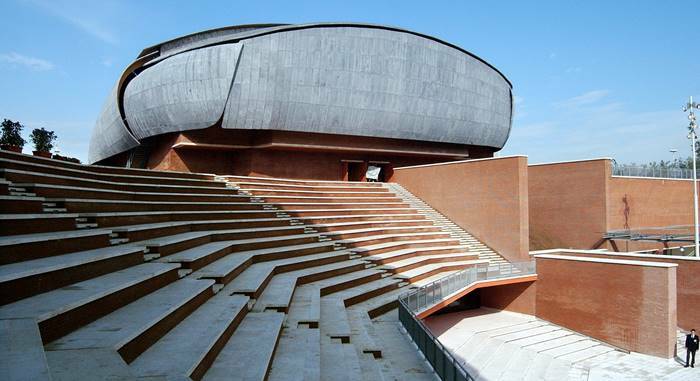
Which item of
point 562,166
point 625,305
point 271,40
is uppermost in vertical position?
point 271,40

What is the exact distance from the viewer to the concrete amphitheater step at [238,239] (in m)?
8.17

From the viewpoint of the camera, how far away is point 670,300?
15.0m

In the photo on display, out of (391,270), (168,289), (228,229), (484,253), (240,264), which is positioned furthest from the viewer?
(484,253)

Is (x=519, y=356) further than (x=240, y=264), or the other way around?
(x=519, y=356)

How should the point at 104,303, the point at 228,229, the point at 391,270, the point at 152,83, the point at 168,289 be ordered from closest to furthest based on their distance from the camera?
the point at 104,303 → the point at 168,289 → the point at 228,229 → the point at 391,270 → the point at 152,83

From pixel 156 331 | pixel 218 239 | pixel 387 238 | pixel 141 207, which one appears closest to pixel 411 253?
pixel 387 238

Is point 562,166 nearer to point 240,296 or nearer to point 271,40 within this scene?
point 271,40

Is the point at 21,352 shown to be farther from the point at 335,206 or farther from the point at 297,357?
the point at 335,206

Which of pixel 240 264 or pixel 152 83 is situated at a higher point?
pixel 152 83

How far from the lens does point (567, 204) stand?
24406mm

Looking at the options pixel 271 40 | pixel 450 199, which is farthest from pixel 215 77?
pixel 450 199

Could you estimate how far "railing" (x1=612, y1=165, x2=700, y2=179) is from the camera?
24656 mm

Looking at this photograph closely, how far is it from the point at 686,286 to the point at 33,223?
69.7 feet

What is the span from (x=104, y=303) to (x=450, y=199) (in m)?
19.8
